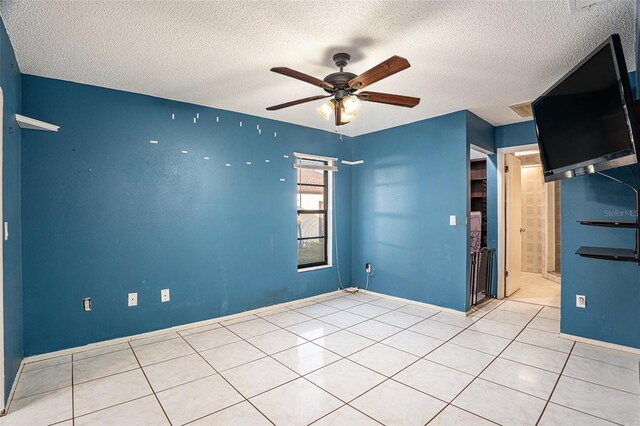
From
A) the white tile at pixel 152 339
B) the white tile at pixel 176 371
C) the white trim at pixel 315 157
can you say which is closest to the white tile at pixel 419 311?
the white trim at pixel 315 157

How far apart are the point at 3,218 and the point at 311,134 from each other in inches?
138

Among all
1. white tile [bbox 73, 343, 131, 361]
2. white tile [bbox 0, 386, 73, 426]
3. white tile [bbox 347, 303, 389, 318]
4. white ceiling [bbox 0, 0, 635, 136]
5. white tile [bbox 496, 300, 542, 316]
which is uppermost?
white ceiling [bbox 0, 0, 635, 136]

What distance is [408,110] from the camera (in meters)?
3.89

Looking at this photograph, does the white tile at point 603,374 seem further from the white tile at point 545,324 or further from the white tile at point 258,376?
the white tile at point 258,376

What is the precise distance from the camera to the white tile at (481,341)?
9.68 feet

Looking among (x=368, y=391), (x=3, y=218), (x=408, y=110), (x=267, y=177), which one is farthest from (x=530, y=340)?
(x=3, y=218)

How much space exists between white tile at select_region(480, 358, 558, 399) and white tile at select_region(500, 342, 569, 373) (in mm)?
96

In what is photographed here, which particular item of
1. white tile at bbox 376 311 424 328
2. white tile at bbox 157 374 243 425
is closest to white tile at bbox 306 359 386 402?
white tile at bbox 157 374 243 425

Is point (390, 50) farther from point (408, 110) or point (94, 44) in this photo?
point (94, 44)

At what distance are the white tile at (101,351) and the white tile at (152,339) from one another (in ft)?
0.25

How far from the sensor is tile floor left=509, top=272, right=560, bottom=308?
4548mm

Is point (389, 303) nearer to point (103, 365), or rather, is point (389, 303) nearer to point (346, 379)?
point (346, 379)

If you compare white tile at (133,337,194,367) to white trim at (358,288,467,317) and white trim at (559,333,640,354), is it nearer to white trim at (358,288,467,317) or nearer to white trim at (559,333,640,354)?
white trim at (358,288,467,317)

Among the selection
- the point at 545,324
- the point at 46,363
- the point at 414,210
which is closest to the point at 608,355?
the point at 545,324
